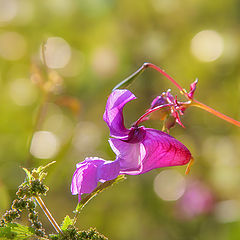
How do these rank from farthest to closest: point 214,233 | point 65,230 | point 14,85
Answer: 1. point 14,85
2. point 214,233
3. point 65,230

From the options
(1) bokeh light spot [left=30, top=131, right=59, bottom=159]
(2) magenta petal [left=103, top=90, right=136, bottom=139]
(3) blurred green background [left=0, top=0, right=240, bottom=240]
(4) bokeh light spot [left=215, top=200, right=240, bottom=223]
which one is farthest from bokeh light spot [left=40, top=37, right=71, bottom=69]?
(2) magenta petal [left=103, top=90, right=136, bottom=139]

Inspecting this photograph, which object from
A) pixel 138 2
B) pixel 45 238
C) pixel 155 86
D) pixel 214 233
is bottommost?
pixel 214 233

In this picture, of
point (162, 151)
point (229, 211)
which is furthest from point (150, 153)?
point (229, 211)

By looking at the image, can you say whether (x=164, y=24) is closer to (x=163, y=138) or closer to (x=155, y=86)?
(x=155, y=86)

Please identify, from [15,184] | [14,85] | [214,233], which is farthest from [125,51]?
[15,184]

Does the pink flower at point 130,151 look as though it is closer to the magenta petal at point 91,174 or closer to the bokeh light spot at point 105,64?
the magenta petal at point 91,174

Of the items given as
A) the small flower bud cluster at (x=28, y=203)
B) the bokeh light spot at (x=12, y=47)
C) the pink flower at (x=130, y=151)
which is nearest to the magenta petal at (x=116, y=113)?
the pink flower at (x=130, y=151)
